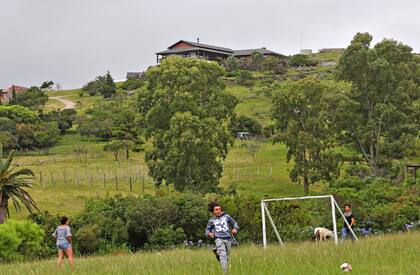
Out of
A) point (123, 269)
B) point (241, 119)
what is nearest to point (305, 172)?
point (123, 269)

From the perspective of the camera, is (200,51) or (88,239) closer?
(88,239)

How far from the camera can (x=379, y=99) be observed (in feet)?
152

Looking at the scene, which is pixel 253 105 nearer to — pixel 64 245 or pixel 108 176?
pixel 108 176

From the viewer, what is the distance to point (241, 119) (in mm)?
88938

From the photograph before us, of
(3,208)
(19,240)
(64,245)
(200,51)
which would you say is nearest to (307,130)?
(3,208)

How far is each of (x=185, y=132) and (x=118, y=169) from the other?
78.5 ft

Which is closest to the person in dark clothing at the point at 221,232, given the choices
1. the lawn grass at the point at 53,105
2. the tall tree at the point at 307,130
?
the tall tree at the point at 307,130

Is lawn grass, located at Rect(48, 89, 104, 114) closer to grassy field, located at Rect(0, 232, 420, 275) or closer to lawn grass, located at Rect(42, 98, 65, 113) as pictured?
lawn grass, located at Rect(42, 98, 65, 113)

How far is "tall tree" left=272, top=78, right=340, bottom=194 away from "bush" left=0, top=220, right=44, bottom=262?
24225 millimetres

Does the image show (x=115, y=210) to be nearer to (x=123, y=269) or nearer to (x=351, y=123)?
(x=123, y=269)

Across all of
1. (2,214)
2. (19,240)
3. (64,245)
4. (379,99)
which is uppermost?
(379,99)

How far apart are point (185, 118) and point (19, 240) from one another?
52.2 ft

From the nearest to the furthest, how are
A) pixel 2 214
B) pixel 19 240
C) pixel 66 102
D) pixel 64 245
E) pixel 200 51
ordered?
pixel 64 245
pixel 19 240
pixel 2 214
pixel 66 102
pixel 200 51

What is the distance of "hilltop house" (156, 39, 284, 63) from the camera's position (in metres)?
153
